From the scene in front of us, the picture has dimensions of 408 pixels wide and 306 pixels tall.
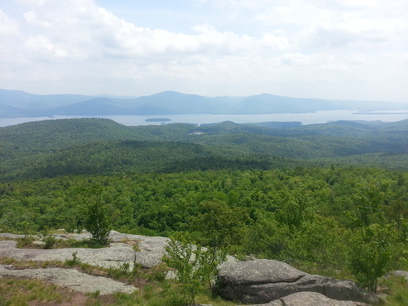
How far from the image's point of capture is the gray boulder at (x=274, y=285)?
12.8 meters

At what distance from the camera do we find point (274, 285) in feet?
43.6

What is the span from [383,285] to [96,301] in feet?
54.1

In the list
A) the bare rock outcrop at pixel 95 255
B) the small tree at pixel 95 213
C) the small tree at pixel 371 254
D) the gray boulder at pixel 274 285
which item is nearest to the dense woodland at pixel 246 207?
the small tree at pixel 371 254

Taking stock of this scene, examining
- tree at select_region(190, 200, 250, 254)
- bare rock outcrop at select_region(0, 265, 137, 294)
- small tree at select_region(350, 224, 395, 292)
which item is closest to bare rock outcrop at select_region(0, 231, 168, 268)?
bare rock outcrop at select_region(0, 265, 137, 294)

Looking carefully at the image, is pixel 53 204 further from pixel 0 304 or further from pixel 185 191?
pixel 0 304

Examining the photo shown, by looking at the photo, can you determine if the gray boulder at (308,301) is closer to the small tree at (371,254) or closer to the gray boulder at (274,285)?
the gray boulder at (274,285)

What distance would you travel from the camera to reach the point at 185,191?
7219 centimetres

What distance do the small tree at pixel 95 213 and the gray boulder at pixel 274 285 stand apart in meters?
11.8

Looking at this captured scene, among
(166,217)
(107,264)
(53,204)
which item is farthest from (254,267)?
(53,204)

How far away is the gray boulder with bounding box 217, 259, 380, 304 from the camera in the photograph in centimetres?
1279

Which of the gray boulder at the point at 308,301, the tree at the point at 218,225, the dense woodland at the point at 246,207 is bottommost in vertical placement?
the dense woodland at the point at 246,207

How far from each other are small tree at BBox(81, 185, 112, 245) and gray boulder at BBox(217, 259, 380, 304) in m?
11.8

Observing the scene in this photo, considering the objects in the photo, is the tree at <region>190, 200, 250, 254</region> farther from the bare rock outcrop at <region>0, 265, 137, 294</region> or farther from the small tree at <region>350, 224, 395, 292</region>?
the small tree at <region>350, 224, 395, 292</region>

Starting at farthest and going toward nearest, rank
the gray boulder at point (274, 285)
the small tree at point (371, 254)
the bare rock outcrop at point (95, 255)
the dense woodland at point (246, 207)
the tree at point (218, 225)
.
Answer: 1. the bare rock outcrop at point (95, 255)
2. the tree at point (218, 225)
3. the dense woodland at point (246, 207)
4. the gray boulder at point (274, 285)
5. the small tree at point (371, 254)
